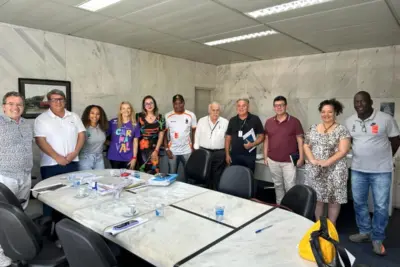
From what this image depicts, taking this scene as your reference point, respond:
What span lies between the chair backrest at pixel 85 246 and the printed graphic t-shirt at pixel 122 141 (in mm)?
2505

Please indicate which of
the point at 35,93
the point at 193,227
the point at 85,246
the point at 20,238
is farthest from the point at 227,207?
the point at 35,93

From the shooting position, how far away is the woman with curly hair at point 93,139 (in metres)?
3.64

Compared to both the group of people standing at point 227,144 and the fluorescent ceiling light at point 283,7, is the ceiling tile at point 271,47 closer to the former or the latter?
the fluorescent ceiling light at point 283,7

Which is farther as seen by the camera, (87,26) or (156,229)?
(87,26)

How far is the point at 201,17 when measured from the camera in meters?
3.17

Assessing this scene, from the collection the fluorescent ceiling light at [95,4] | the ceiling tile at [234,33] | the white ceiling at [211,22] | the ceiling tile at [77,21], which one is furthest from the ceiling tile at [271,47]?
the fluorescent ceiling light at [95,4]

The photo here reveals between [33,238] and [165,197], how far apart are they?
100cm

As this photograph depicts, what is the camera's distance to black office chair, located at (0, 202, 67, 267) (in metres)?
1.61

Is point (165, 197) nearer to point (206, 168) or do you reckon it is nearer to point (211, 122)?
point (206, 168)

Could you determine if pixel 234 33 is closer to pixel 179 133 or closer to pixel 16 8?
pixel 179 133

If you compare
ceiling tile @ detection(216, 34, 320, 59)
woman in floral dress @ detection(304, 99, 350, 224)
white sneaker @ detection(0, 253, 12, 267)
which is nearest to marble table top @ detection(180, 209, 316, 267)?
woman in floral dress @ detection(304, 99, 350, 224)

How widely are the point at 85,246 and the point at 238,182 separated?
1687mm

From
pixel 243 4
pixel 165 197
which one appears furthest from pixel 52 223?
pixel 243 4

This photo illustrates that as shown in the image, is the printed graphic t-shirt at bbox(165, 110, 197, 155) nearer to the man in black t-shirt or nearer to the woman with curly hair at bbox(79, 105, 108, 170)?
the man in black t-shirt
